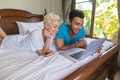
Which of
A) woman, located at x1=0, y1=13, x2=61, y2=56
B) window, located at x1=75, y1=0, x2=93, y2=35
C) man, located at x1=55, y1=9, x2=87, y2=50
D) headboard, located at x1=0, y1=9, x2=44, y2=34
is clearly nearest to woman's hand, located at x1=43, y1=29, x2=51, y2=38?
woman, located at x1=0, y1=13, x2=61, y2=56

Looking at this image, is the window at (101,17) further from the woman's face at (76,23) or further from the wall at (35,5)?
the woman's face at (76,23)

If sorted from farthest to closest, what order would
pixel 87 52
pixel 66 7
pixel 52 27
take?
pixel 66 7 → pixel 52 27 → pixel 87 52

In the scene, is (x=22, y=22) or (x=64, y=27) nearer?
(x=64, y=27)

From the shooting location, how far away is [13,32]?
3109 millimetres

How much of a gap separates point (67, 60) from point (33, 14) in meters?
2.22

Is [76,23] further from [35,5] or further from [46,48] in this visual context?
[35,5]

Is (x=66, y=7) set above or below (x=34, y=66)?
above

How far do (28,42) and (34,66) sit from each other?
1.75 feet

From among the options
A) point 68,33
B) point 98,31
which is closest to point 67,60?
point 68,33

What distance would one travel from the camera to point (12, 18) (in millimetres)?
3137

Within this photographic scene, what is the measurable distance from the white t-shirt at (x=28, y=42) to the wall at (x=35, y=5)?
1.26 m

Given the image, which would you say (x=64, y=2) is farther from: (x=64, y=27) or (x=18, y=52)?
(x=18, y=52)

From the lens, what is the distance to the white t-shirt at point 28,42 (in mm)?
1740

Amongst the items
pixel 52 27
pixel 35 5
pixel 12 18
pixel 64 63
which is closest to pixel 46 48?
pixel 52 27
